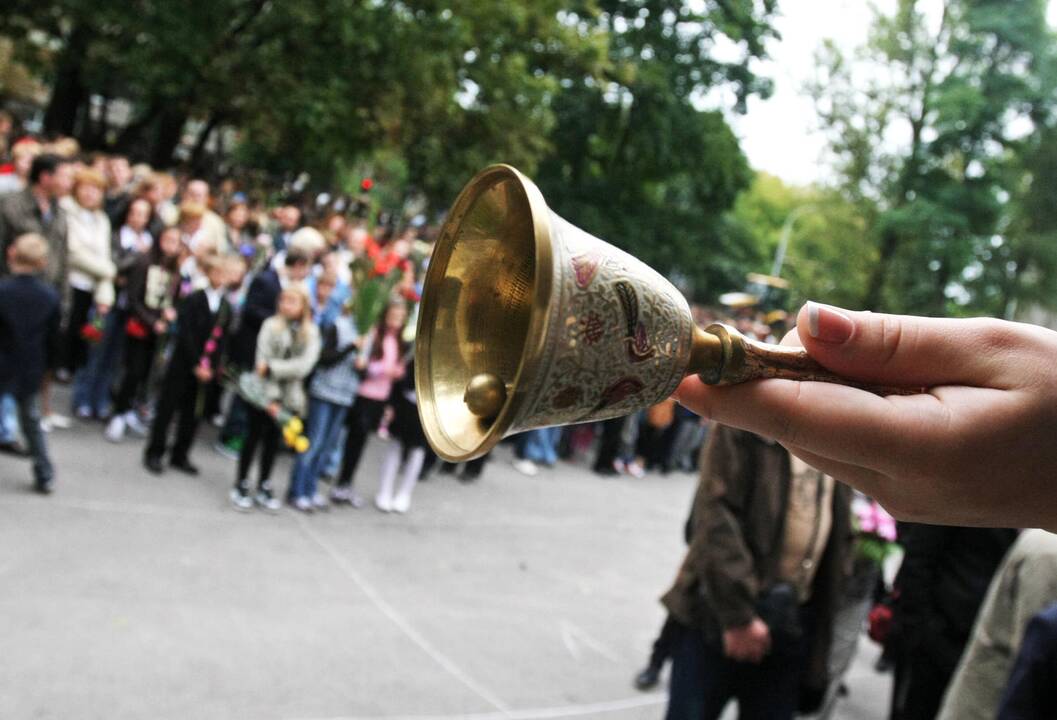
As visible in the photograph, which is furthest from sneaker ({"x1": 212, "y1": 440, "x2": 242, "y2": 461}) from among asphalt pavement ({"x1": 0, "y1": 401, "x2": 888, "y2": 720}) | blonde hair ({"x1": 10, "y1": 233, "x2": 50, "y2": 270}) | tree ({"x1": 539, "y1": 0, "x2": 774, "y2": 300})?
tree ({"x1": 539, "y1": 0, "x2": 774, "y2": 300})

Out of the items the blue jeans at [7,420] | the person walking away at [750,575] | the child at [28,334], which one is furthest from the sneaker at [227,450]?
the person walking away at [750,575]

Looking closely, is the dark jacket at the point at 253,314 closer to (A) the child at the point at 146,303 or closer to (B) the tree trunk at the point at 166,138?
(A) the child at the point at 146,303

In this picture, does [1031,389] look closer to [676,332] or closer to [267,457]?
[676,332]

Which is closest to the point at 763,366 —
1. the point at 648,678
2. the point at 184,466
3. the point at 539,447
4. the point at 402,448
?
the point at 648,678

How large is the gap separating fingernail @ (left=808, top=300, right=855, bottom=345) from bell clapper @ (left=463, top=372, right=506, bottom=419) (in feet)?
1.56

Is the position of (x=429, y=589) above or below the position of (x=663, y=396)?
below

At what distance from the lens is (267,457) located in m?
7.34

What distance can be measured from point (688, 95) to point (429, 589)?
20488 mm

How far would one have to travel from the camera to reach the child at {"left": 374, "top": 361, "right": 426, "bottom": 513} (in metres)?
8.33

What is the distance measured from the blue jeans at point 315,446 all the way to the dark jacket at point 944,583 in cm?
475

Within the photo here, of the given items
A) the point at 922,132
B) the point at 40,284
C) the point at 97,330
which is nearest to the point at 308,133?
the point at 97,330

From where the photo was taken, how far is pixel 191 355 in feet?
24.9

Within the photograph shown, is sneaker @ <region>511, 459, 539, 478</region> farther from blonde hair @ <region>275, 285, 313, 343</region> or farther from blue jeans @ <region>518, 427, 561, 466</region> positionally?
blonde hair @ <region>275, 285, 313, 343</region>

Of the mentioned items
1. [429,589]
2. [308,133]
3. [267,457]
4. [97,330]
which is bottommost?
Result: [429,589]
